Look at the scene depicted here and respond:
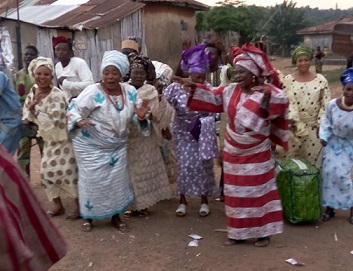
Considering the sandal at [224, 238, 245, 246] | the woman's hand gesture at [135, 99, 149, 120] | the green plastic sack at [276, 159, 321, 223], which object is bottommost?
the sandal at [224, 238, 245, 246]

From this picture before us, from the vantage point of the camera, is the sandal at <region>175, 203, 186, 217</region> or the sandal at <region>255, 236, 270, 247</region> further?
the sandal at <region>175, 203, 186, 217</region>

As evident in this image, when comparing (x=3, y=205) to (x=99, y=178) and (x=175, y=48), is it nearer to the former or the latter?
(x=99, y=178)

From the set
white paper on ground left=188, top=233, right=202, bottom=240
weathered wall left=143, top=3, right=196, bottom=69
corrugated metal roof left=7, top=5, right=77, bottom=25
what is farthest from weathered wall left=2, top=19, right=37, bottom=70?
white paper on ground left=188, top=233, right=202, bottom=240

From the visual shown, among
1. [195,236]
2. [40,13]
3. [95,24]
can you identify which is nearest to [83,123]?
[195,236]

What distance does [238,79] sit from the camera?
488cm

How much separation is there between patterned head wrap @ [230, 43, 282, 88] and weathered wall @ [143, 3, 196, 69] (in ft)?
44.5

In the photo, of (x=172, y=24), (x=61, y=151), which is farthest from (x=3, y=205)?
(x=172, y=24)

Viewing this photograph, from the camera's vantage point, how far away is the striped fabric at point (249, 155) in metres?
4.81

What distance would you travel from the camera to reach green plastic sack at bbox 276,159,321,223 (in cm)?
562

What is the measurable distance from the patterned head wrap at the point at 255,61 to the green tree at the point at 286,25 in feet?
141

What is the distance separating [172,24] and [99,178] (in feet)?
50.0

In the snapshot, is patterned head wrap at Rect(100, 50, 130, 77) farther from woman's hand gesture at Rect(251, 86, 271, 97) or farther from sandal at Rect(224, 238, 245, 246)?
sandal at Rect(224, 238, 245, 246)

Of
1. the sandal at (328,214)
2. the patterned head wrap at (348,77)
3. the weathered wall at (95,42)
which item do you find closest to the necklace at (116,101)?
the patterned head wrap at (348,77)

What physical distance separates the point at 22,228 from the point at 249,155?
3441mm
